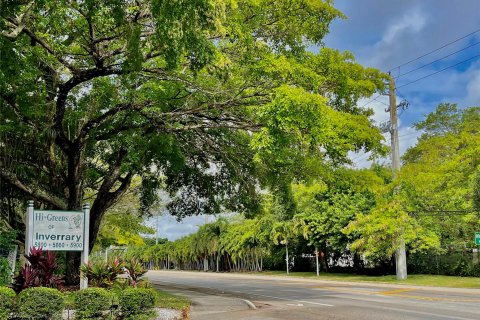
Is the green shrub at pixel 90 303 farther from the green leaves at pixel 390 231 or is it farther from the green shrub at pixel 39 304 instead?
the green leaves at pixel 390 231

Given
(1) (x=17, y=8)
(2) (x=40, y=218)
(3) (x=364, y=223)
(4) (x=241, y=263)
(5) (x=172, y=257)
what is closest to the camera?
(1) (x=17, y=8)

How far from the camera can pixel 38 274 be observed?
33.8 feet

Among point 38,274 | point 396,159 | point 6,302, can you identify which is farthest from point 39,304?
point 396,159

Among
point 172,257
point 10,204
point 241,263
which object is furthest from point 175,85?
point 172,257

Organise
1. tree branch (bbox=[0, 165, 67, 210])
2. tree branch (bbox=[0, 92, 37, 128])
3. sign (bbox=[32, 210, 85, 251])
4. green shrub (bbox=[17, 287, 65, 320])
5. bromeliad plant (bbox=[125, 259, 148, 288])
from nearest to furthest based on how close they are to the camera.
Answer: green shrub (bbox=[17, 287, 65, 320]), bromeliad plant (bbox=[125, 259, 148, 288]), sign (bbox=[32, 210, 85, 251]), tree branch (bbox=[0, 92, 37, 128]), tree branch (bbox=[0, 165, 67, 210])

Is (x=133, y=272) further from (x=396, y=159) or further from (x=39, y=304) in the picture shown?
(x=396, y=159)

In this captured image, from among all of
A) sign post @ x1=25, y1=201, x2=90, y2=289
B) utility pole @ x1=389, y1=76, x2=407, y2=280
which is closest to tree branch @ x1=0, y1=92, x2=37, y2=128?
sign post @ x1=25, y1=201, x2=90, y2=289

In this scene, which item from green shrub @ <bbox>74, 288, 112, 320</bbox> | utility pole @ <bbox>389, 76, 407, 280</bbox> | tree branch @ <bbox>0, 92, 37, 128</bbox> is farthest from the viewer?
utility pole @ <bbox>389, 76, 407, 280</bbox>

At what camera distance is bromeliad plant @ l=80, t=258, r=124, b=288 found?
35.9 ft

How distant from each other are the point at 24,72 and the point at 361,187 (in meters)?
12.3

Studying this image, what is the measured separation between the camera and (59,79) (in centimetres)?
1579

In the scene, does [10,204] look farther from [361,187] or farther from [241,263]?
[241,263]

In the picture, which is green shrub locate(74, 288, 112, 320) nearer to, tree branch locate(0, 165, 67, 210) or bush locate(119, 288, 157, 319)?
bush locate(119, 288, 157, 319)

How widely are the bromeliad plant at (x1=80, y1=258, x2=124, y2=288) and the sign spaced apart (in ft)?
7.93
